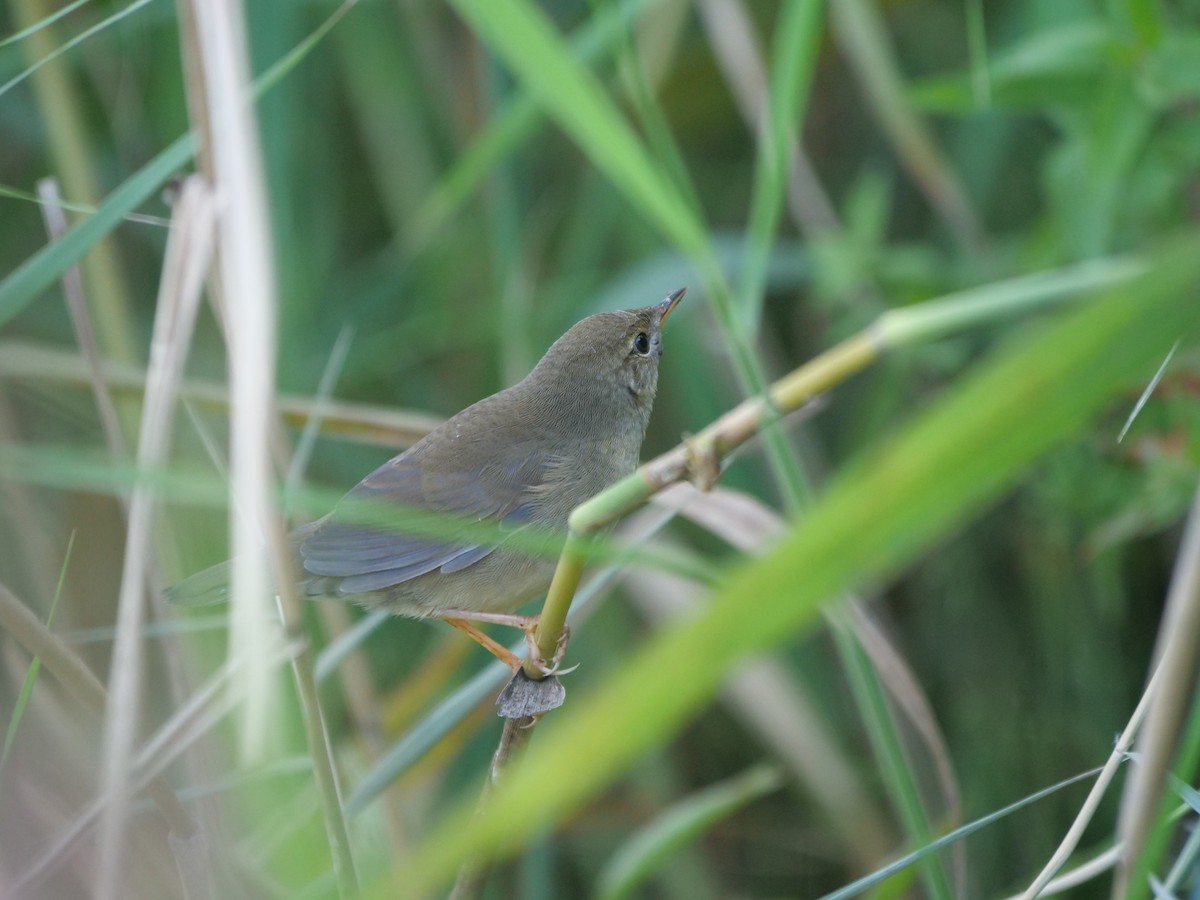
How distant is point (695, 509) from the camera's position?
1.86 meters

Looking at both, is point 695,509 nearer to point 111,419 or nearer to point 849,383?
point 111,419

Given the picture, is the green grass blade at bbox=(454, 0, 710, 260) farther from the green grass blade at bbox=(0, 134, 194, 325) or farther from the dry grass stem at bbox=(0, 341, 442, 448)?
the dry grass stem at bbox=(0, 341, 442, 448)

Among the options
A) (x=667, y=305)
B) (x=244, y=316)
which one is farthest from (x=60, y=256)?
(x=667, y=305)

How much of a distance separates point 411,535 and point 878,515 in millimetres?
1011

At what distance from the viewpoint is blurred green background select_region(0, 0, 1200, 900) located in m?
2.49

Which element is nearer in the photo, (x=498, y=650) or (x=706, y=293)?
(x=498, y=650)

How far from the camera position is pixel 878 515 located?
0.59m

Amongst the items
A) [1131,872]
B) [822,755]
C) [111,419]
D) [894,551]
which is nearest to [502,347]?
[822,755]

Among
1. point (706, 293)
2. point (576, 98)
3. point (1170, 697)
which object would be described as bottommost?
point (1170, 697)

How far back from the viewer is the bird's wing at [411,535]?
1.45 metres

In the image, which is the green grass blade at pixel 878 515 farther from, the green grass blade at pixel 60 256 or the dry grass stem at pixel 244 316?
the green grass blade at pixel 60 256

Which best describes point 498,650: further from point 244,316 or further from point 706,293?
point 706,293

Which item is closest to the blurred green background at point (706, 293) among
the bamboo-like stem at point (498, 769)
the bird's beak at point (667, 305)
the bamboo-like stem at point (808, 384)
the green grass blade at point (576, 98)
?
the bird's beak at point (667, 305)

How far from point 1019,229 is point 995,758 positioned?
1.65 m
